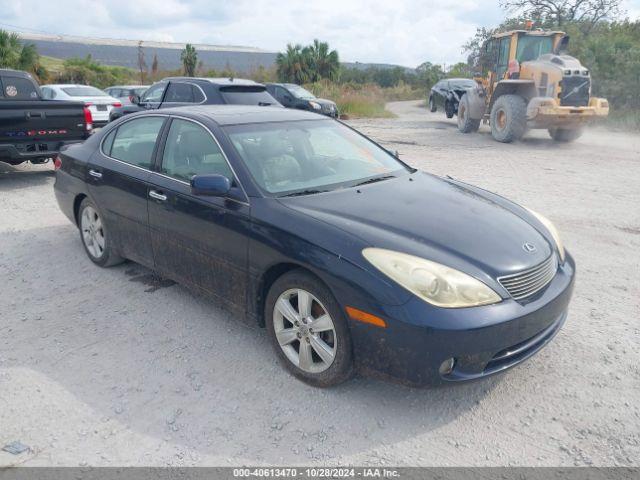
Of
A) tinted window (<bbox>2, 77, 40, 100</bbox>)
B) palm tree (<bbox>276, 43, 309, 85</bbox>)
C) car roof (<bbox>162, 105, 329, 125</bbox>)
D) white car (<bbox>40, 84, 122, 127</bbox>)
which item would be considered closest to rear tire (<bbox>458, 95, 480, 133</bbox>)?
white car (<bbox>40, 84, 122, 127</bbox>)

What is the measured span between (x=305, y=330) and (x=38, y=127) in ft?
23.2

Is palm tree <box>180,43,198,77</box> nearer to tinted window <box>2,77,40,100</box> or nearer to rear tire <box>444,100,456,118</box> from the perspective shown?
rear tire <box>444,100,456,118</box>

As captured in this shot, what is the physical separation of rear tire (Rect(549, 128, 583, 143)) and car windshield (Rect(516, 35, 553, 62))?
2.16m

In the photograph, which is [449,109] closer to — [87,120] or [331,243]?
[87,120]

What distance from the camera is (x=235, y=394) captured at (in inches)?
128

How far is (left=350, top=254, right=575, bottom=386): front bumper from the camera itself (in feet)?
9.15

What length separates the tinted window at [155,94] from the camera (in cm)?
1196

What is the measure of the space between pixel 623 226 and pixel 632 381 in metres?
4.10

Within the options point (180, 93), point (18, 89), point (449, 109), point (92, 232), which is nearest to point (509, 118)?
point (180, 93)

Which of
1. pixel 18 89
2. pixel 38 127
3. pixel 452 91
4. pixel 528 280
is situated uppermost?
pixel 452 91

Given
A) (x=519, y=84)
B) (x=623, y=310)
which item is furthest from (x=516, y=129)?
(x=623, y=310)

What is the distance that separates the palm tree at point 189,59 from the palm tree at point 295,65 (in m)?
9.54

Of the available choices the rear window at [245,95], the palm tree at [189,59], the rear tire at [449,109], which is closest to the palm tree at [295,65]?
the palm tree at [189,59]

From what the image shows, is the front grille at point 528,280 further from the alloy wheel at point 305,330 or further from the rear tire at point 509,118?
the rear tire at point 509,118
